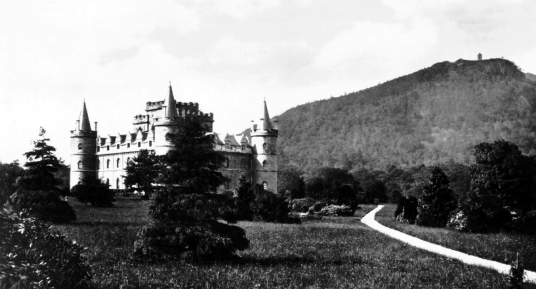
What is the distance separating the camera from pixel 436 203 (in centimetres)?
3141

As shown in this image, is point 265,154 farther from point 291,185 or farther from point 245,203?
point 245,203

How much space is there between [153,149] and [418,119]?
3733 inches

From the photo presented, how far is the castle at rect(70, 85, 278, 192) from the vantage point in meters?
67.8

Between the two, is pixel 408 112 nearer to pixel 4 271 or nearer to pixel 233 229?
pixel 233 229

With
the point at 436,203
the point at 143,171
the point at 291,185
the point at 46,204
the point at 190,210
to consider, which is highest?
the point at 143,171

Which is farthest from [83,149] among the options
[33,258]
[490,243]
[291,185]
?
[33,258]

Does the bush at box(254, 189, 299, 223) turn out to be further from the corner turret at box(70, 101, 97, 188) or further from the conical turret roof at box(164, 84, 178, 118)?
the corner turret at box(70, 101, 97, 188)

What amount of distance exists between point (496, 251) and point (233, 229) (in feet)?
31.1

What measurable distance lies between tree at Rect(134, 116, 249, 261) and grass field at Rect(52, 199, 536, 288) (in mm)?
534

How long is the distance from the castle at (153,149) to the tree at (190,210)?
47.9 metres

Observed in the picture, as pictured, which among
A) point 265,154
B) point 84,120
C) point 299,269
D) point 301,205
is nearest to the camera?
point 299,269

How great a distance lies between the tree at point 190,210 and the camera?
15.6 meters

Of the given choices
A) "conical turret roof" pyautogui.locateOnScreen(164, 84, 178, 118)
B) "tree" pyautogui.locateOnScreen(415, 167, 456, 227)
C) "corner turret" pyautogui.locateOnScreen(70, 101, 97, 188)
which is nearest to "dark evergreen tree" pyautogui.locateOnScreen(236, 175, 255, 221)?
"tree" pyautogui.locateOnScreen(415, 167, 456, 227)

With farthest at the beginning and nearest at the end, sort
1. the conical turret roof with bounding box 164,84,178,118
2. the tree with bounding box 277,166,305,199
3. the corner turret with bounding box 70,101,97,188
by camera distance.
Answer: the corner turret with bounding box 70,101,97,188 → the tree with bounding box 277,166,305,199 → the conical turret roof with bounding box 164,84,178,118
